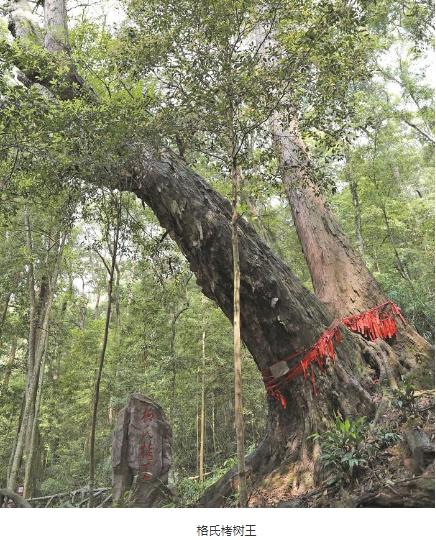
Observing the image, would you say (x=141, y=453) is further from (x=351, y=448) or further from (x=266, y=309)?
(x=351, y=448)

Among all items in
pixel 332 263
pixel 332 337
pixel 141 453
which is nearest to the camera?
pixel 332 337

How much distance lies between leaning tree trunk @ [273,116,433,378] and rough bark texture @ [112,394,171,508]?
2722 mm

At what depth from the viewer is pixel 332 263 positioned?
18.6 feet

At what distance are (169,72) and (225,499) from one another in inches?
161

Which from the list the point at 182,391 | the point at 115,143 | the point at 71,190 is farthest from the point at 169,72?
the point at 182,391

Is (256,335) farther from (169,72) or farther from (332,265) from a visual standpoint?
(169,72)

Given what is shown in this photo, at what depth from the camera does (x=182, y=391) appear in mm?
11469

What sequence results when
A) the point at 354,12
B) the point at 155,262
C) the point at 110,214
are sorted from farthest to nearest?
the point at 155,262, the point at 110,214, the point at 354,12

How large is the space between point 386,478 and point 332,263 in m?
3.15

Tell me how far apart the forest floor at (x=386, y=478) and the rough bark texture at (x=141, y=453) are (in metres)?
1.87

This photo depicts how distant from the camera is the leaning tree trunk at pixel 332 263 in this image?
4.76m

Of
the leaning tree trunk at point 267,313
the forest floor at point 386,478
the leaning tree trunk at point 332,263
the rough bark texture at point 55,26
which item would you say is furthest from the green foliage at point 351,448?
the rough bark texture at point 55,26

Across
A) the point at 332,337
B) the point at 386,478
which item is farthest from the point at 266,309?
the point at 386,478

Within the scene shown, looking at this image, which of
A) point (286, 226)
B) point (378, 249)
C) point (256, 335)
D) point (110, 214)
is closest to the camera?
point (256, 335)
